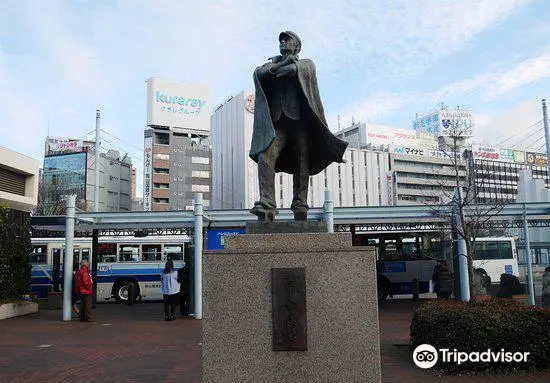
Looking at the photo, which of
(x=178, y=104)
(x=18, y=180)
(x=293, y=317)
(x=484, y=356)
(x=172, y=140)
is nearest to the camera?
(x=293, y=317)

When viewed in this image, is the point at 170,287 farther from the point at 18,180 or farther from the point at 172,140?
the point at 172,140

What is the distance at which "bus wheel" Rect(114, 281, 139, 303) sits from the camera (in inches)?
865

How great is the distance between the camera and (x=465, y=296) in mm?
14719

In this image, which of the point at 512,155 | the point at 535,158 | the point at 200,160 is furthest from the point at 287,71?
the point at 535,158

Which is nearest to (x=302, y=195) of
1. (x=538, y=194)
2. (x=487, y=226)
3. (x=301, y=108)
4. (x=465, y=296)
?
(x=301, y=108)

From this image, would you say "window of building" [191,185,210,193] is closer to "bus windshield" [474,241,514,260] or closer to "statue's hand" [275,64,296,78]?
"bus windshield" [474,241,514,260]

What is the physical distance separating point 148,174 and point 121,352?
63.4 metres

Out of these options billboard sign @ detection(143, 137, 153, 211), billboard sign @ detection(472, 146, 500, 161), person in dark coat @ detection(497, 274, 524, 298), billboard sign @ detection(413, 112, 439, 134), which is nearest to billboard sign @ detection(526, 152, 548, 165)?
billboard sign @ detection(472, 146, 500, 161)

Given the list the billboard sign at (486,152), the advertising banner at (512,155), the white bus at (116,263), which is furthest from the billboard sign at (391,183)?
the white bus at (116,263)

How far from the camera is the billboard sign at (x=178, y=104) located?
6862cm

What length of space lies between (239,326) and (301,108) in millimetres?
2346

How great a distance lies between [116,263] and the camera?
2200 centimetres

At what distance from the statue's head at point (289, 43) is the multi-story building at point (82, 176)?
4530 centimetres

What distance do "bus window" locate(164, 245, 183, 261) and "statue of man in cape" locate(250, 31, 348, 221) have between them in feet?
57.0
